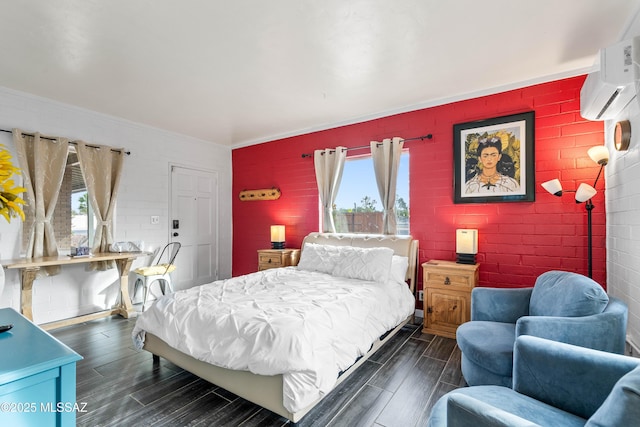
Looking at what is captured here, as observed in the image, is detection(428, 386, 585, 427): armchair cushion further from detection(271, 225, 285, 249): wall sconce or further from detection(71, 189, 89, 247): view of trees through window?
detection(71, 189, 89, 247): view of trees through window

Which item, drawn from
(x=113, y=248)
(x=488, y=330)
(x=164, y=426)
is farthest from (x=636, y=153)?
(x=113, y=248)

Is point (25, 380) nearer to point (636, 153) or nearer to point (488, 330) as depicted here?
point (488, 330)

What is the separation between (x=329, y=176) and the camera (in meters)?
4.44

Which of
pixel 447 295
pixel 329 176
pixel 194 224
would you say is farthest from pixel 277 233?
Result: pixel 447 295

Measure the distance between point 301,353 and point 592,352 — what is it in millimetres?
1387

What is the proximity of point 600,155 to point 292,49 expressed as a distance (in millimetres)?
2744

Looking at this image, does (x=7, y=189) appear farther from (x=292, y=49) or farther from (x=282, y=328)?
(x=292, y=49)

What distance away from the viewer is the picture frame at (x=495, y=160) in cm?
312

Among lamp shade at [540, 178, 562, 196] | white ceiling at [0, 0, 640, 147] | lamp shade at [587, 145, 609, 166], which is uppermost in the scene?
white ceiling at [0, 0, 640, 147]

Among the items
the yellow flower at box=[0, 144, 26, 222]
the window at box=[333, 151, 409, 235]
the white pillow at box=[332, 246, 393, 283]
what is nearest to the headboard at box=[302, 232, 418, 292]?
the window at box=[333, 151, 409, 235]

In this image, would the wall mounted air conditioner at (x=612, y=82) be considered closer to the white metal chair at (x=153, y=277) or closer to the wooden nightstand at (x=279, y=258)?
the wooden nightstand at (x=279, y=258)

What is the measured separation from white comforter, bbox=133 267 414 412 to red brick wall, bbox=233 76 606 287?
123 centimetres

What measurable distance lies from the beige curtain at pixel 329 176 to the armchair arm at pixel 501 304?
7.49ft

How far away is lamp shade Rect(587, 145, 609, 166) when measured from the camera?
2578 millimetres
